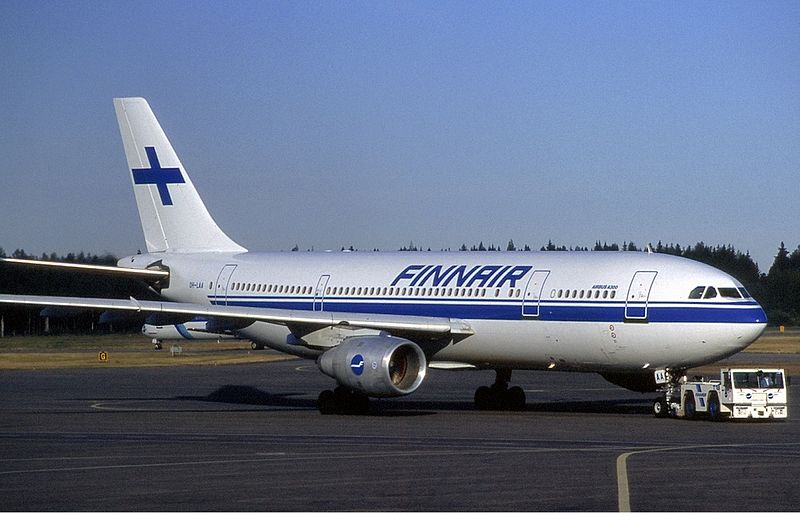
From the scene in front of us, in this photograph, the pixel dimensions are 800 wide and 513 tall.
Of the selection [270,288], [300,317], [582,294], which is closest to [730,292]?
[582,294]

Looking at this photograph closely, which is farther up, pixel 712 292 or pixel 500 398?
pixel 712 292

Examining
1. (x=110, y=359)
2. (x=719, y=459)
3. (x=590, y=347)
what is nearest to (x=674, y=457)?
(x=719, y=459)

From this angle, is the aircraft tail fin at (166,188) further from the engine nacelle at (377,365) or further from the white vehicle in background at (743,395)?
the white vehicle in background at (743,395)

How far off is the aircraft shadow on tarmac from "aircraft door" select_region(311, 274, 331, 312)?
2.98 m

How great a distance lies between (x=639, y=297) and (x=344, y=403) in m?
8.47

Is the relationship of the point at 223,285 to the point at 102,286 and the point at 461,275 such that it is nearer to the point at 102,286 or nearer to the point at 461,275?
the point at 461,275

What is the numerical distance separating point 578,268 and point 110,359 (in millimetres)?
39937

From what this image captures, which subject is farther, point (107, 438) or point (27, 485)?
point (107, 438)

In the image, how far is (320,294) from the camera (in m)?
40.5

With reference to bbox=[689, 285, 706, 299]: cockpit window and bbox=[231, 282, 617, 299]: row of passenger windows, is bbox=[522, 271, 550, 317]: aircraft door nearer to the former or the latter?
bbox=[231, 282, 617, 299]: row of passenger windows

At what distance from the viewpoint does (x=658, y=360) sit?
111ft

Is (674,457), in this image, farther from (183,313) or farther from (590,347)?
(183,313)

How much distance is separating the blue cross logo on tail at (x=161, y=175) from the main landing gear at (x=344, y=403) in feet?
39.0

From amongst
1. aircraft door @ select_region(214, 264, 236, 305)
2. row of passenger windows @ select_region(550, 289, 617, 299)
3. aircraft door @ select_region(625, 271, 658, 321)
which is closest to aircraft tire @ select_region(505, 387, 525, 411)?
row of passenger windows @ select_region(550, 289, 617, 299)
